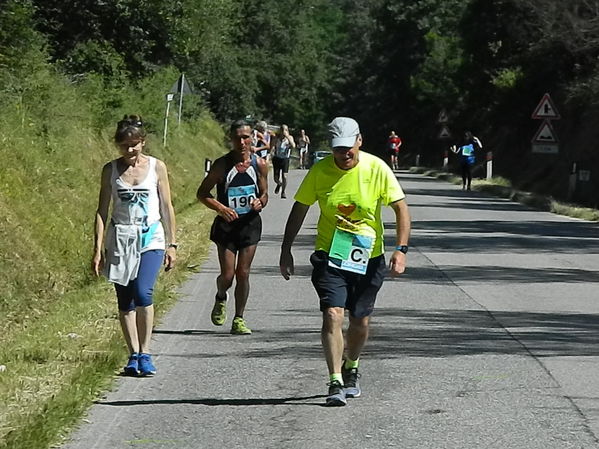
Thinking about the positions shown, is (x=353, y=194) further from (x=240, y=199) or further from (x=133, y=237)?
(x=240, y=199)

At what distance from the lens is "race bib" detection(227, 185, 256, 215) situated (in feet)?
39.2

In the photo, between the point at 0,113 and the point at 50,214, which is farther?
the point at 0,113

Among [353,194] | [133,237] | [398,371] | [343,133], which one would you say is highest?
[343,133]

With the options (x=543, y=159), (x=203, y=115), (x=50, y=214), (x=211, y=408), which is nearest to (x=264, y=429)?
(x=211, y=408)

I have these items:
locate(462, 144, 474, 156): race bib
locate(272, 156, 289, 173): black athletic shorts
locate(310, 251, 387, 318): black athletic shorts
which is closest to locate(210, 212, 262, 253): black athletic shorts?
locate(310, 251, 387, 318): black athletic shorts

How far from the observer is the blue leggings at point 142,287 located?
970 centimetres

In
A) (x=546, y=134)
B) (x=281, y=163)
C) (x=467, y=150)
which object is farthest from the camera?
(x=467, y=150)

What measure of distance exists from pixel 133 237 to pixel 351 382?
6.54ft

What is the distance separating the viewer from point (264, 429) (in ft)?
26.6

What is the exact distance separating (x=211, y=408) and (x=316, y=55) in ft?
255

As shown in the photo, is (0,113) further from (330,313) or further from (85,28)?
(330,313)

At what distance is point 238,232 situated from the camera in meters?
12.0

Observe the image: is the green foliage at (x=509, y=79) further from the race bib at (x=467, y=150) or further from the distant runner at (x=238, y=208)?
the distant runner at (x=238, y=208)

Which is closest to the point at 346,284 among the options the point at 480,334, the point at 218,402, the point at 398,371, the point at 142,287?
the point at 218,402
